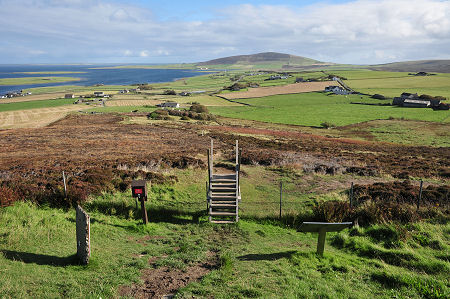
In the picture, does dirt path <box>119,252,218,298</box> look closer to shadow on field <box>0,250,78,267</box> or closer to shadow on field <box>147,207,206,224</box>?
shadow on field <box>0,250,78,267</box>

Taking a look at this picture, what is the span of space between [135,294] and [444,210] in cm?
1375

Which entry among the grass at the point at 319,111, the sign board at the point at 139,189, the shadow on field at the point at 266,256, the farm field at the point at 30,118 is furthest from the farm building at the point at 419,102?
the farm field at the point at 30,118

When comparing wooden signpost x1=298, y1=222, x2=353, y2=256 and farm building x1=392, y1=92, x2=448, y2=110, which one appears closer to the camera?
wooden signpost x1=298, y1=222, x2=353, y2=256

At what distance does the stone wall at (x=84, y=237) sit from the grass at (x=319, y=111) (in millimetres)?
62057

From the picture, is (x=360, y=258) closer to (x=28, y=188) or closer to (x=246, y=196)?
(x=246, y=196)

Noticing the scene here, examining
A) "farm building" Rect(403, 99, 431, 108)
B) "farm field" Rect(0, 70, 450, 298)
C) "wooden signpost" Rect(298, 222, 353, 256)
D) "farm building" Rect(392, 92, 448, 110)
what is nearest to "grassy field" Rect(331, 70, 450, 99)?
"farm building" Rect(392, 92, 448, 110)

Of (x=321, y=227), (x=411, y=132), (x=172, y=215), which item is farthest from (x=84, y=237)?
(x=411, y=132)

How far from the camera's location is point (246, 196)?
16016 millimetres

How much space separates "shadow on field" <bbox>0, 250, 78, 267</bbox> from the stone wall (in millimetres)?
268

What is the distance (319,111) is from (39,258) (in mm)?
82186

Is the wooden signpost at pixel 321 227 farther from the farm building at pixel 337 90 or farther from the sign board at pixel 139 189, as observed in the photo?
the farm building at pixel 337 90

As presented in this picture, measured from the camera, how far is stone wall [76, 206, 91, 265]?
27.3 feet

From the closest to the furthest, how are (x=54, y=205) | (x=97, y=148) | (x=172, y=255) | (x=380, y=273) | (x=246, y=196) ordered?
(x=380, y=273), (x=172, y=255), (x=54, y=205), (x=246, y=196), (x=97, y=148)

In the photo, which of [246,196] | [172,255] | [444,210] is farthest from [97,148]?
[444,210]
